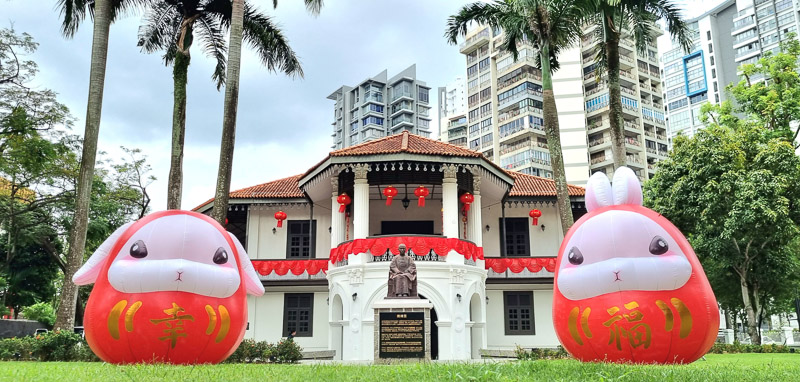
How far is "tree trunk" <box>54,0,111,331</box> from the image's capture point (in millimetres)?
15359

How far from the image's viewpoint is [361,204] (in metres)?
20.2

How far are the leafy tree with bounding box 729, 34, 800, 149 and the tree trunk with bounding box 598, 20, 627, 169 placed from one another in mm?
11632

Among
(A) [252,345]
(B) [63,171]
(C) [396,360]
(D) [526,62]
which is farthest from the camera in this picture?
(D) [526,62]

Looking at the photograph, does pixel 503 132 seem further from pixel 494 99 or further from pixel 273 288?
pixel 273 288

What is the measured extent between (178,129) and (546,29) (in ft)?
36.9

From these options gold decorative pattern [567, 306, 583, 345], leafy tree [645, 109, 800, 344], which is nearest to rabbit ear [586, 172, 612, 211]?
gold decorative pattern [567, 306, 583, 345]

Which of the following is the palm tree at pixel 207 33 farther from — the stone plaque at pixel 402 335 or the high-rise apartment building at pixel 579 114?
the high-rise apartment building at pixel 579 114

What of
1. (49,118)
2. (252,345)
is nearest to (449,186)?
(252,345)

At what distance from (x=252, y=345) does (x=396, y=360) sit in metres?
5.10

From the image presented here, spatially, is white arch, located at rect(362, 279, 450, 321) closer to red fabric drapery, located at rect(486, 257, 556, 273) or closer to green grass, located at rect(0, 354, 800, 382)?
red fabric drapery, located at rect(486, 257, 556, 273)

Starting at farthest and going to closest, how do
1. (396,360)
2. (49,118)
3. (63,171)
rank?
(63,171)
(49,118)
(396,360)

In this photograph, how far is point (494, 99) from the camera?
64.5m

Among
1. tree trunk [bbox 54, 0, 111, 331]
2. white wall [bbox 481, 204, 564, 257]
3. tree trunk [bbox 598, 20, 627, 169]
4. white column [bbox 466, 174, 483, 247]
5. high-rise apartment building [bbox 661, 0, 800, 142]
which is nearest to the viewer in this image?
tree trunk [bbox 54, 0, 111, 331]

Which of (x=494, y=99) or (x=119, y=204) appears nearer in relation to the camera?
(x=119, y=204)
